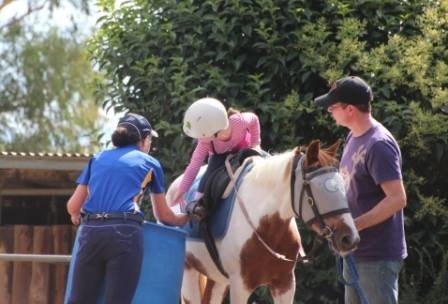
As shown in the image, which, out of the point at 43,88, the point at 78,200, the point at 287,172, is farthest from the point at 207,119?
the point at 43,88

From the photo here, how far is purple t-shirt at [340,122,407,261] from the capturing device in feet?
20.4

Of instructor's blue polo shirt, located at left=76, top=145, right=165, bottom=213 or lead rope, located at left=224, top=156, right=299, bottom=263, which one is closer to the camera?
instructor's blue polo shirt, located at left=76, top=145, right=165, bottom=213

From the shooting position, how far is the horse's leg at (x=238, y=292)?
703 cm

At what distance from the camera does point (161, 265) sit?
682 cm

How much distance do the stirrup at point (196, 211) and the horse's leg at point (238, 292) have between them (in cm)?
47

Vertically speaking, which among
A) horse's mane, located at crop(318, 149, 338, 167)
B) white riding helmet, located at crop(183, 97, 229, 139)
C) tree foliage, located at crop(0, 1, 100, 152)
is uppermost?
white riding helmet, located at crop(183, 97, 229, 139)

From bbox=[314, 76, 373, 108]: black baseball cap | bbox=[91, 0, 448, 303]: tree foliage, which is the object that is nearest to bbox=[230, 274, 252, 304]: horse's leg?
bbox=[314, 76, 373, 108]: black baseball cap

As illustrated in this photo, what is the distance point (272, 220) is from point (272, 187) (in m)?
0.21

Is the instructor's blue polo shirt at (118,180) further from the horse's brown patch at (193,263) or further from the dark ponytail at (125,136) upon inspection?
the horse's brown patch at (193,263)

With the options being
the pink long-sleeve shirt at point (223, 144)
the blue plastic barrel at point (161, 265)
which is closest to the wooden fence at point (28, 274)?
the pink long-sleeve shirt at point (223, 144)

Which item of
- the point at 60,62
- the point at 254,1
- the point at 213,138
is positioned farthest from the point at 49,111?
the point at 213,138

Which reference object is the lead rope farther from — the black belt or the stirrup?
the black belt

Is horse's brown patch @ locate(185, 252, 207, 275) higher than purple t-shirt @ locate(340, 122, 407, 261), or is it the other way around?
purple t-shirt @ locate(340, 122, 407, 261)

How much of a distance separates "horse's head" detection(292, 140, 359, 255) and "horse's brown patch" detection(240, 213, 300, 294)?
323mm
